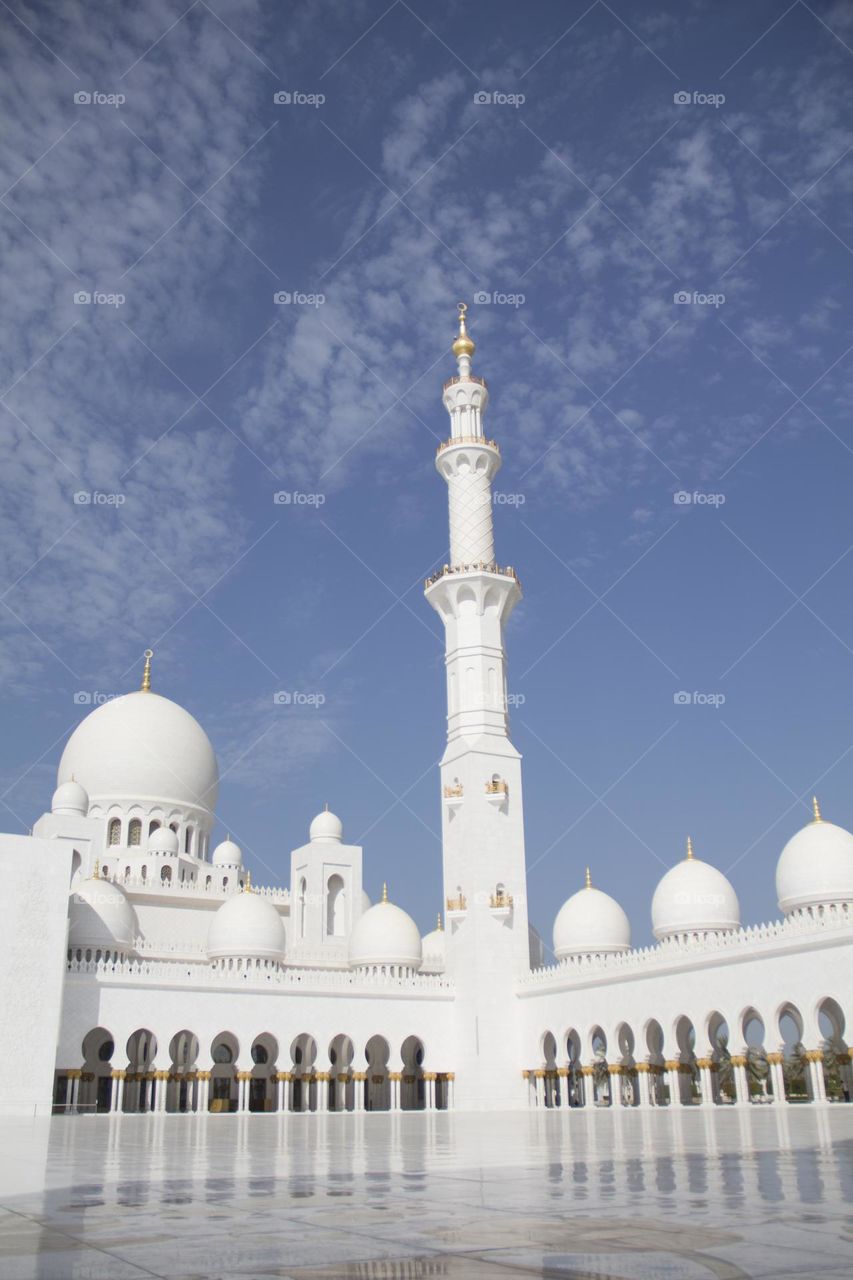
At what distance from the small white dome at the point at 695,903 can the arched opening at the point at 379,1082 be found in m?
8.43

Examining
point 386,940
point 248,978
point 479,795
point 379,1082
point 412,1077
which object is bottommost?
point 379,1082

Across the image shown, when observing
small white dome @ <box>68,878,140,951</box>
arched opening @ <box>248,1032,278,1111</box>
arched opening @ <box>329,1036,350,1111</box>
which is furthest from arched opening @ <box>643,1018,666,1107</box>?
small white dome @ <box>68,878,140,951</box>

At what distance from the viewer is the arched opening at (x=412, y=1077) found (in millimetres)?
30172

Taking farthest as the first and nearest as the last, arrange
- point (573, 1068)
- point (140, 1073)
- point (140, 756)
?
point (140, 756) < point (573, 1068) < point (140, 1073)

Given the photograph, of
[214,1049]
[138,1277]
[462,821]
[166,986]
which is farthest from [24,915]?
[138,1277]

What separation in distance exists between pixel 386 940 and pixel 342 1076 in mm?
3828

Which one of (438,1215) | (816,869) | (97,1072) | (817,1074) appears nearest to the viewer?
(438,1215)

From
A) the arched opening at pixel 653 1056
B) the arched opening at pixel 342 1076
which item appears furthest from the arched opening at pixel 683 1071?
the arched opening at pixel 342 1076

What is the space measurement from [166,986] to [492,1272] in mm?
24967

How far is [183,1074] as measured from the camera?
27.1 metres

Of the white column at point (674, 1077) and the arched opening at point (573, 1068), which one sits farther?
the arched opening at point (573, 1068)

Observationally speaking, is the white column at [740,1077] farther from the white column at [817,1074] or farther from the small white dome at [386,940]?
the small white dome at [386,940]

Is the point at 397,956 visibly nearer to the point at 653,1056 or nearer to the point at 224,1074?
the point at 224,1074

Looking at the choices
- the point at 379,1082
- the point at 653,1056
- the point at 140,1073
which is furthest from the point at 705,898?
the point at 140,1073
